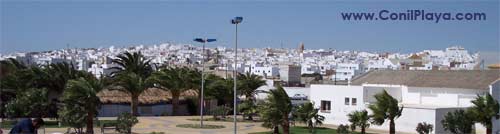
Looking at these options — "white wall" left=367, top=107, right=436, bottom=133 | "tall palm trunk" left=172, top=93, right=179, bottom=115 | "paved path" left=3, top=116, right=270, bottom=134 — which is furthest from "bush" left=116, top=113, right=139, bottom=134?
"tall palm trunk" left=172, top=93, right=179, bottom=115

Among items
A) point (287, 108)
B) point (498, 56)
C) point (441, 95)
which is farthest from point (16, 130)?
point (498, 56)

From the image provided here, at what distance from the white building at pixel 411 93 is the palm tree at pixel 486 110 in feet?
16.3

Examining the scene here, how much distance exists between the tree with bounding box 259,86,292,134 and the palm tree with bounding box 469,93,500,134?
28.1ft

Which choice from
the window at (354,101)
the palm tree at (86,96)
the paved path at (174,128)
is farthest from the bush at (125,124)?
the window at (354,101)

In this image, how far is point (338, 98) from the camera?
4003 centimetres

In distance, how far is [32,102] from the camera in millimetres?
31156

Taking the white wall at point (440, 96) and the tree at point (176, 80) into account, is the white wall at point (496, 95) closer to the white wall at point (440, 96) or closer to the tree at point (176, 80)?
the white wall at point (440, 96)

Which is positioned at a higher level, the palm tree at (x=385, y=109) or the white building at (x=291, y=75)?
the white building at (x=291, y=75)

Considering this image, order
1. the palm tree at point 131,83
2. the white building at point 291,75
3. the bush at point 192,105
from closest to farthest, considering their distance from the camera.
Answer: the palm tree at point 131,83, the bush at point 192,105, the white building at point 291,75

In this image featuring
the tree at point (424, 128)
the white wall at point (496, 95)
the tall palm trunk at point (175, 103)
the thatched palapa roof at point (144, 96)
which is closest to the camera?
the tree at point (424, 128)

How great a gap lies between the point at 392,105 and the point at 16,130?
21.8m

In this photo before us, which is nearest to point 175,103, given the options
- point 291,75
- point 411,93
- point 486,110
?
point 411,93

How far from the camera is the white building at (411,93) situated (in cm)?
3853

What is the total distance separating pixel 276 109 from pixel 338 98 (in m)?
12.1
